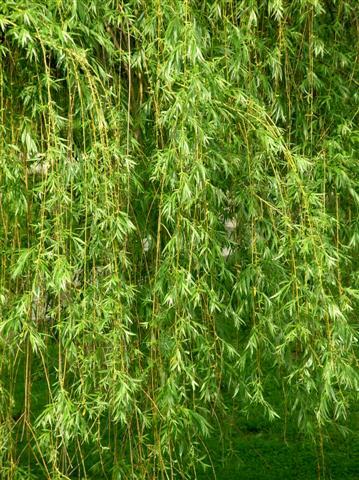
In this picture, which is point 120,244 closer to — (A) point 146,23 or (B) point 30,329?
(B) point 30,329

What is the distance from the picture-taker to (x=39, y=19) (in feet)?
9.18

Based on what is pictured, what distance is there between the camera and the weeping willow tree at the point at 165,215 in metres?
2.82

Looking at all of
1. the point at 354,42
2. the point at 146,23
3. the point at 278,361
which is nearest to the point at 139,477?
the point at 278,361

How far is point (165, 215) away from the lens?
2986 millimetres

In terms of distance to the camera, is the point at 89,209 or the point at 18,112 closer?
the point at 89,209

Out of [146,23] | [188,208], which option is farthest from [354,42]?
[188,208]

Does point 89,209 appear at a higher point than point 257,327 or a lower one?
higher

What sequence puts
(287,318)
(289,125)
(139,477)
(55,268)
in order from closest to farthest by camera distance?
(55,268)
(139,477)
(287,318)
(289,125)

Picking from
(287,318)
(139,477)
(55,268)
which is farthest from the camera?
(287,318)

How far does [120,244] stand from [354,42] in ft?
4.06

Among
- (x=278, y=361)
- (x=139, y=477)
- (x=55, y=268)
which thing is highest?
(x=55, y=268)

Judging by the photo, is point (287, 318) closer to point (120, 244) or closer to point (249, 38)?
point (120, 244)

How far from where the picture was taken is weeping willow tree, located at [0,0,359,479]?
282 cm

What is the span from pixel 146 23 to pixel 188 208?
65cm
